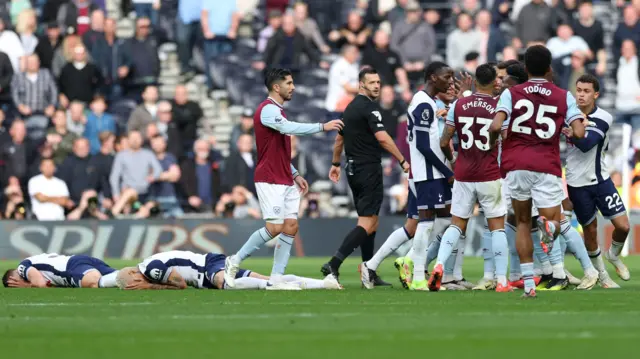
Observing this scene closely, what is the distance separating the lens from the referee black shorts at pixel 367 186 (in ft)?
49.8

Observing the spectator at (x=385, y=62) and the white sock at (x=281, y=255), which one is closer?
the white sock at (x=281, y=255)

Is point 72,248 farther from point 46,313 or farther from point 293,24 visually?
point 46,313

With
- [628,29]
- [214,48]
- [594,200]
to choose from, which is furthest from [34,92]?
[594,200]

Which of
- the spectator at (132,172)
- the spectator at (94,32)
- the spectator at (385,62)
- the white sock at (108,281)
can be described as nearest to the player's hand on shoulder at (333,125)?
the white sock at (108,281)

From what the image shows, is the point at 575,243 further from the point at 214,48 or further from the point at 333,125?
the point at 214,48

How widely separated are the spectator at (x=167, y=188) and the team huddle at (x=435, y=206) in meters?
9.20

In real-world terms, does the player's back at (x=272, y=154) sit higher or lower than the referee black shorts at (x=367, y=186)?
higher

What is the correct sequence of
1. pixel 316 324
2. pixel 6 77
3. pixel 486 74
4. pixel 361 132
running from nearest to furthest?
pixel 316 324 < pixel 486 74 < pixel 361 132 < pixel 6 77

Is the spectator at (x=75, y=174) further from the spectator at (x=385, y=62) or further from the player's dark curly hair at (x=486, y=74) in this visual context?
the player's dark curly hair at (x=486, y=74)

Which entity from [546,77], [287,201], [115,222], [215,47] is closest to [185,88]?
[215,47]

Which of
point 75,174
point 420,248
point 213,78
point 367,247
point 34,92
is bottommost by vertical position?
point 75,174

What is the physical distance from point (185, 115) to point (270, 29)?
2.68 metres

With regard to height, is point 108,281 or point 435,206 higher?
point 435,206

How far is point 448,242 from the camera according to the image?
1366cm
